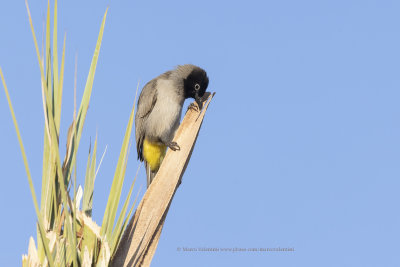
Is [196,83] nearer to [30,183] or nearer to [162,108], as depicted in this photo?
[162,108]

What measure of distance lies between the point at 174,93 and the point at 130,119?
4.46 meters

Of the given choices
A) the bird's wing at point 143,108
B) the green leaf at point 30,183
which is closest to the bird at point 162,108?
the bird's wing at point 143,108

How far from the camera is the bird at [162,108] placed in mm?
7492

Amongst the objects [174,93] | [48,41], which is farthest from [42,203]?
[174,93]

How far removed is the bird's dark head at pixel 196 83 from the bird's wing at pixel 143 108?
501mm

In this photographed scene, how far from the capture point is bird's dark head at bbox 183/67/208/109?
25.0 ft

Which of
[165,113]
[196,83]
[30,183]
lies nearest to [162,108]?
[165,113]

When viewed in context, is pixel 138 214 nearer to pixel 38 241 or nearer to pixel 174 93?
pixel 38 241

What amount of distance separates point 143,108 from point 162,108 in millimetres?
477

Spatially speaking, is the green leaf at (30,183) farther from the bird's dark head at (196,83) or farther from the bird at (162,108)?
the bird's dark head at (196,83)

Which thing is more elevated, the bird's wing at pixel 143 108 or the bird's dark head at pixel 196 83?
the bird's dark head at pixel 196 83

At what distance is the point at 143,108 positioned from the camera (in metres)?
7.90

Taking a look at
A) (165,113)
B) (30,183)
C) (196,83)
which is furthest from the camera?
(196,83)

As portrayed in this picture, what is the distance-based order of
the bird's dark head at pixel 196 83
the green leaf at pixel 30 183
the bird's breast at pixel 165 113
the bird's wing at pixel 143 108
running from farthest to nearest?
the bird's wing at pixel 143 108
the bird's dark head at pixel 196 83
the bird's breast at pixel 165 113
the green leaf at pixel 30 183
